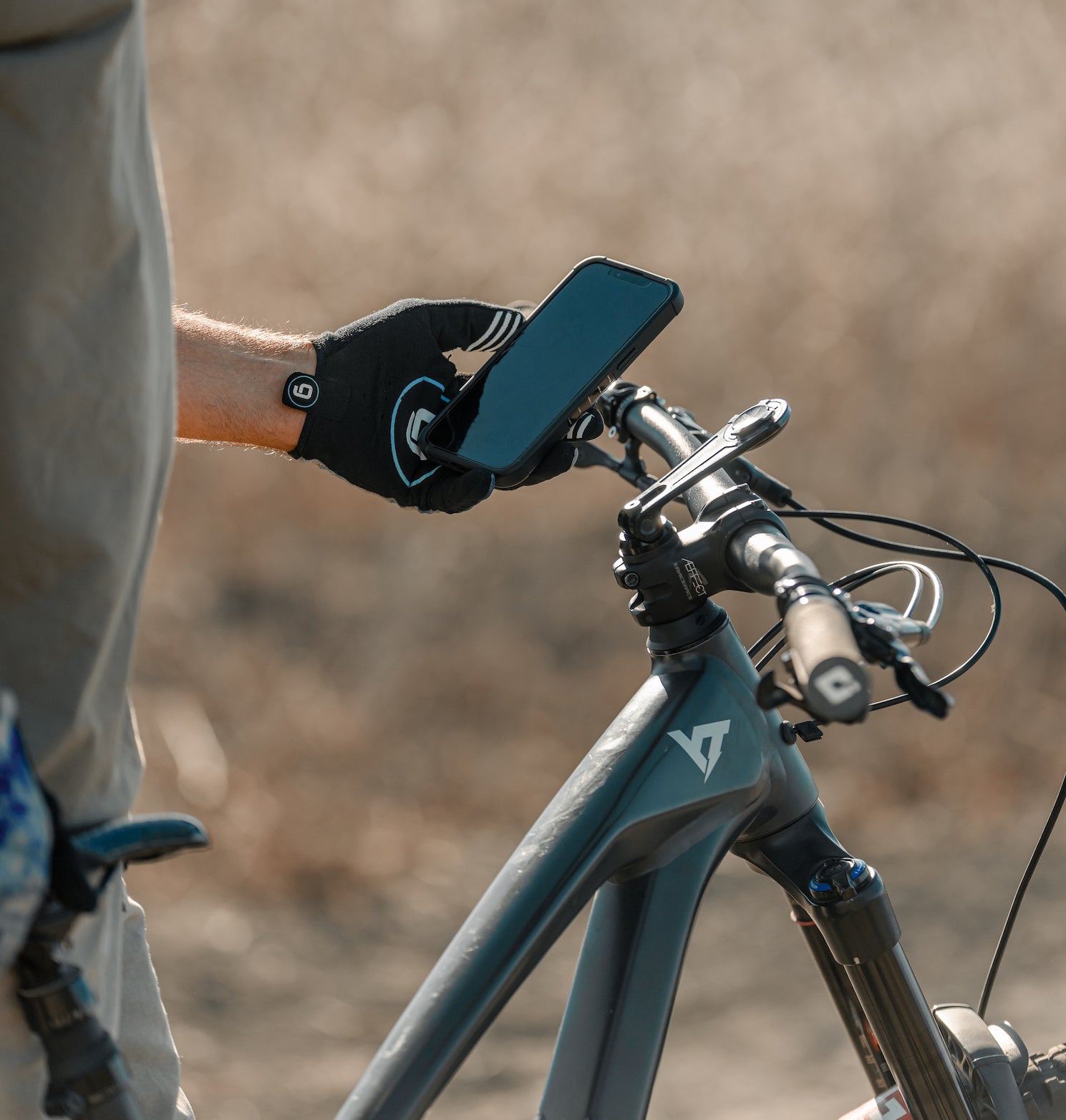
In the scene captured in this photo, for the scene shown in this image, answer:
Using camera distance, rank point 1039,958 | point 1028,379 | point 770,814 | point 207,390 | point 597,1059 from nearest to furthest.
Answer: point 597,1059 < point 770,814 < point 207,390 < point 1039,958 < point 1028,379

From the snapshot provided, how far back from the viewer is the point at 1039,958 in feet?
10.2

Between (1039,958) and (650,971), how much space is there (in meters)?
2.40

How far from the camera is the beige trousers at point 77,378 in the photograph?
784 millimetres

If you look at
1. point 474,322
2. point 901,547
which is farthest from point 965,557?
point 474,322

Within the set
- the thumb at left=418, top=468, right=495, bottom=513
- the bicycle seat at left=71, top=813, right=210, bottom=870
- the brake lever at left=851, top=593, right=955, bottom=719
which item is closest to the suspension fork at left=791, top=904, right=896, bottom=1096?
the brake lever at left=851, top=593, right=955, bottom=719

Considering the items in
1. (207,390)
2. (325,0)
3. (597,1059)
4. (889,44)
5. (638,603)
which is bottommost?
(597,1059)

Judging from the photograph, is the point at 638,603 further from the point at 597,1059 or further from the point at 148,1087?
the point at 148,1087

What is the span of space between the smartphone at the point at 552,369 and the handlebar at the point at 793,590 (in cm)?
12

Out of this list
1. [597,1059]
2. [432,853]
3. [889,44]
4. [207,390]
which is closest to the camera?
[597,1059]

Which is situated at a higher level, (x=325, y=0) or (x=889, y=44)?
(x=325, y=0)

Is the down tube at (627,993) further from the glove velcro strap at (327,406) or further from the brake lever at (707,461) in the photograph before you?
the glove velcro strap at (327,406)

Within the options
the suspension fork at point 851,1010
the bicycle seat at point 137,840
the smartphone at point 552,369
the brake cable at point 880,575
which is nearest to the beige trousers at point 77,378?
the bicycle seat at point 137,840

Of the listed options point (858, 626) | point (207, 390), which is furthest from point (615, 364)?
point (207, 390)

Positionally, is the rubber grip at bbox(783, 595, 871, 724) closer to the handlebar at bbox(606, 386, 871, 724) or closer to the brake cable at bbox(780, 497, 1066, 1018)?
the handlebar at bbox(606, 386, 871, 724)
